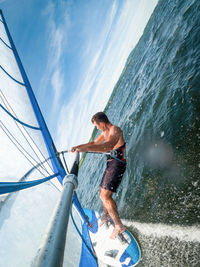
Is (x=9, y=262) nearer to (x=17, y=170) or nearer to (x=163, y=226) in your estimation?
(x=17, y=170)

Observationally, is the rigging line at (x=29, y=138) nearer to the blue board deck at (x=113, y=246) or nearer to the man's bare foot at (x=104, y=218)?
the man's bare foot at (x=104, y=218)

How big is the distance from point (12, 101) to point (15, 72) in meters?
1.70

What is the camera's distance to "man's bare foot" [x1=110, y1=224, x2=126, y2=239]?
5059mm

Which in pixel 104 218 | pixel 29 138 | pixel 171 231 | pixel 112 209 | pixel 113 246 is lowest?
pixel 113 246

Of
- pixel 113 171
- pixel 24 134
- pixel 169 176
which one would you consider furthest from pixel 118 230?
pixel 24 134

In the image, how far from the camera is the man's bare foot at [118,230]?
16.6ft

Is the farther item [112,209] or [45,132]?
[45,132]

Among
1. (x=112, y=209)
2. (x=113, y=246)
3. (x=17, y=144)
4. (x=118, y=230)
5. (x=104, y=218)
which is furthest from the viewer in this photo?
(x=104, y=218)

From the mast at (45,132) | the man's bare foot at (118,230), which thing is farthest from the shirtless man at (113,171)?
the mast at (45,132)

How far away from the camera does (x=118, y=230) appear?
5148 mm

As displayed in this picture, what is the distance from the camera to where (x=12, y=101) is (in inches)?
215

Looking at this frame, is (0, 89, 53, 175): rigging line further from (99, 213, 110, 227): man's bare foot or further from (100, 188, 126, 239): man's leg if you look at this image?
(99, 213, 110, 227): man's bare foot

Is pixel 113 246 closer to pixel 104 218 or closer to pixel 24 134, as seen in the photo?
pixel 104 218

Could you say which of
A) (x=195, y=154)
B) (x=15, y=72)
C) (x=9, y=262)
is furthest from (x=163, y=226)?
(x=15, y=72)
